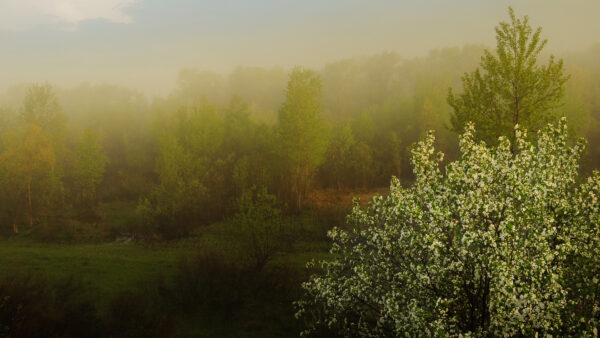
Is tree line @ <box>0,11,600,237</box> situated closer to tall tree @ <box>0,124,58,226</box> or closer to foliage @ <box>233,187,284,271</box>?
tall tree @ <box>0,124,58,226</box>

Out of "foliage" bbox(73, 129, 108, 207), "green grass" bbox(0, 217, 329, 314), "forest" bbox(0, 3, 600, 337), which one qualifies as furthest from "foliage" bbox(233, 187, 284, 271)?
"foliage" bbox(73, 129, 108, 207)

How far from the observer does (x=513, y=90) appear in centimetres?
1873

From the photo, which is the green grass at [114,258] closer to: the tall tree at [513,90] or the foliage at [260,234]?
the foliage at [260,234]

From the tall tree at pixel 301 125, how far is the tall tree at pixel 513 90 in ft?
82.1

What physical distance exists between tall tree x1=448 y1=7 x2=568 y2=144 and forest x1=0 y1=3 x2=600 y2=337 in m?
0.10

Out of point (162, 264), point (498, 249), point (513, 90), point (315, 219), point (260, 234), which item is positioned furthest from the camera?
point (315, 219)

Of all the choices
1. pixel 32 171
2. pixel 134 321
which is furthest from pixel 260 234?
pixel 32 171

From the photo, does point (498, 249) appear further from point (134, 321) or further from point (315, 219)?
point (315, 219)

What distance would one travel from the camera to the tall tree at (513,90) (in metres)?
18.1

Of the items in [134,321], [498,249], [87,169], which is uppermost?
[498,249]

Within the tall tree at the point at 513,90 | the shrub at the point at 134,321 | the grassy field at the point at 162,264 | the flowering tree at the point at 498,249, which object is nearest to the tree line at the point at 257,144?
the tall tree at the point at 513,90

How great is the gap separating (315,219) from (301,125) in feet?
36.9

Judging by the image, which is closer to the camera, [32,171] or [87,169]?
[32,171]

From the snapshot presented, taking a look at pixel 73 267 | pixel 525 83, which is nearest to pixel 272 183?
pixel 73 267
